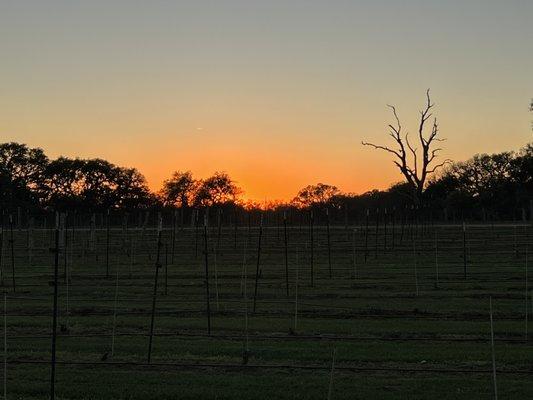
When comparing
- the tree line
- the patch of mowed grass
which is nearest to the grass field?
the patch of mowed grass

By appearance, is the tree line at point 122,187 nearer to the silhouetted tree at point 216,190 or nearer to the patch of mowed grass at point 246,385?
the silhouetted tree at point 216,190

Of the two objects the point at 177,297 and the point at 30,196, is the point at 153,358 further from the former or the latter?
the point at 30,196

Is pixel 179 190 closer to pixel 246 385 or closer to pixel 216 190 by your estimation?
pixel 216 190

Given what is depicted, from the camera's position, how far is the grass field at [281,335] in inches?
378

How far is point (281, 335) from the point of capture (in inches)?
547

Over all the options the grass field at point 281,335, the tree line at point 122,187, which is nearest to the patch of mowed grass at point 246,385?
the grass field at point 281,335

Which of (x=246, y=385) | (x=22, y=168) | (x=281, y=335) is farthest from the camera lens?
(x=22, y=168)

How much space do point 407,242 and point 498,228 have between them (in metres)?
7.42

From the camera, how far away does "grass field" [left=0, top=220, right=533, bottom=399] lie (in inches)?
378

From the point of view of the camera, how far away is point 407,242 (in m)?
42.0

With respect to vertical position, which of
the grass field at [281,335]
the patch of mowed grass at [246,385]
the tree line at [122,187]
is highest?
the tree line at [122,187]

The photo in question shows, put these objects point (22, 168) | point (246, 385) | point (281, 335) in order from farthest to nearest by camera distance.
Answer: point (22, 168)
point (281, 335)
point (246, 385)

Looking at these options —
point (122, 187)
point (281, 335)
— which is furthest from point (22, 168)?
point (281, 335)

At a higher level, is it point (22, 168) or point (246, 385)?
point (22, 168)
